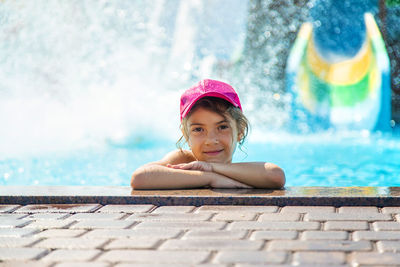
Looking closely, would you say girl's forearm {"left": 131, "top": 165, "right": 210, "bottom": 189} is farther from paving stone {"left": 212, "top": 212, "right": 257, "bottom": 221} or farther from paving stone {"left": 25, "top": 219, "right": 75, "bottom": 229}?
paving stone {"left": 25, "top": 219, "right": 75, "bottom": 229}

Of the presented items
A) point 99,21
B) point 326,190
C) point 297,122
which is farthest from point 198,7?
point 326,190

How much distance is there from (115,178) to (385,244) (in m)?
5.79

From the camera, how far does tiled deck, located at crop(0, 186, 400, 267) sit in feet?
7.56

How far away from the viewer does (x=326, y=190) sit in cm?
374

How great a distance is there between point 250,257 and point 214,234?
43cm

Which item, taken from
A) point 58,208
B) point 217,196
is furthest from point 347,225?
point 58,208

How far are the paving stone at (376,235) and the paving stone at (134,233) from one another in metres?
0.78

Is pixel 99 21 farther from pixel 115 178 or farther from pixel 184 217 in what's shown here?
pixel 184 217

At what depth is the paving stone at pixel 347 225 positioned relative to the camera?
2.79 meters

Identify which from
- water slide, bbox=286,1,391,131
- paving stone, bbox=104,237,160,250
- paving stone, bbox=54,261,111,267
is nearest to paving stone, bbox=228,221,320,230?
paving stone, bbox=104,237,160,250

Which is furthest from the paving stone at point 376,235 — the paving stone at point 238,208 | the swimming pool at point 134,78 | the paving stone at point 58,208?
the swimming pool at point 134,78

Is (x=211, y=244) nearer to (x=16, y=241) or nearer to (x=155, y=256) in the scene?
(x=155, y=256)

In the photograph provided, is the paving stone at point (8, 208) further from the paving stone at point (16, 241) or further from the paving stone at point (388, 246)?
the paving stone at point (388, 246)

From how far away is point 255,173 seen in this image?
13.0 ft
